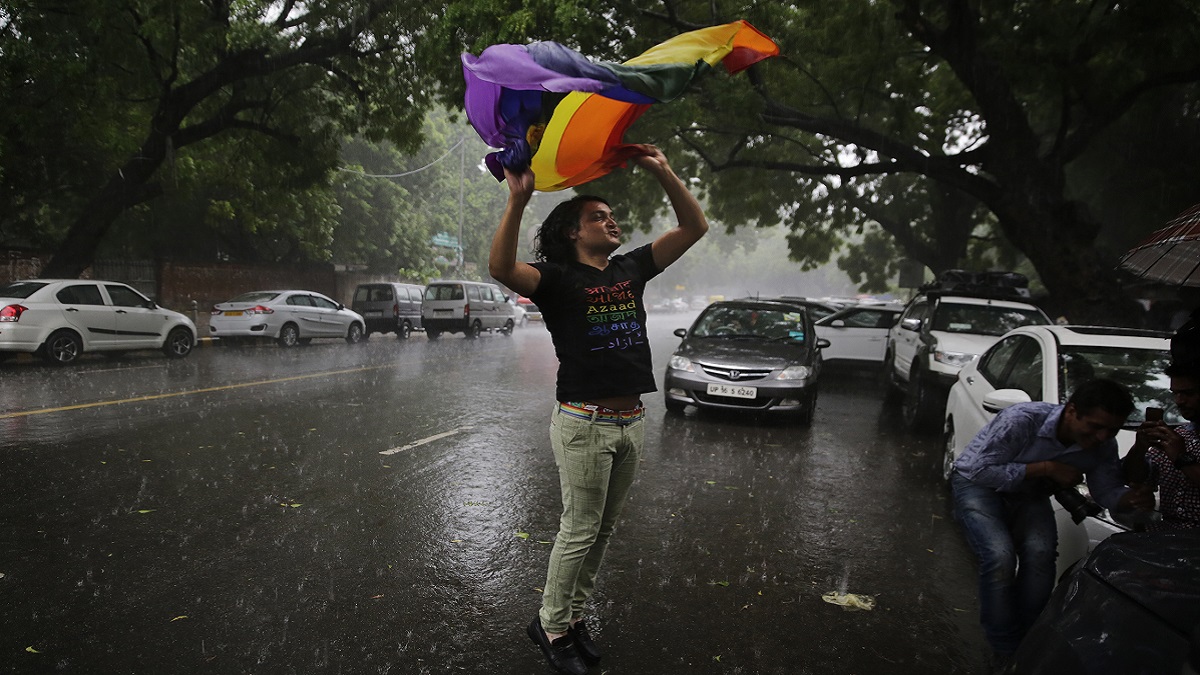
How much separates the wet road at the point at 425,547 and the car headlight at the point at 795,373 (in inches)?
25.9

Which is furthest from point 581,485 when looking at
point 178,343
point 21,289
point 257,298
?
point 257,298

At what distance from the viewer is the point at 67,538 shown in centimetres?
407

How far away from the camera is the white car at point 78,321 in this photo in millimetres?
11164

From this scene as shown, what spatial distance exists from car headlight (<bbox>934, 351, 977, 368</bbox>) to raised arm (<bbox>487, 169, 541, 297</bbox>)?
23.5 feet

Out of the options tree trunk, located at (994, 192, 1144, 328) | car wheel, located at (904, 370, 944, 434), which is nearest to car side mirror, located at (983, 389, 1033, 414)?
car wheel, located at (904, 370, 944, 434)

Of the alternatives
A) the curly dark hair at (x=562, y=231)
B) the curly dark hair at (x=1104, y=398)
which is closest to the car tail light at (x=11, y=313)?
the curly dark hair at (x=562, y=231)

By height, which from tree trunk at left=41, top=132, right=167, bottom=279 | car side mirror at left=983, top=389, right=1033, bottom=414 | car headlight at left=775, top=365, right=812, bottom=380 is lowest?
car headlight at left=775, top=365, right=812, bottom=380

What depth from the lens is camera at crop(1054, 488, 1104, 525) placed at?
260cm

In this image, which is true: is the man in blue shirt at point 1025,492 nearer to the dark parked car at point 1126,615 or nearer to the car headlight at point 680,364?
the dark parked car at point 1126,615

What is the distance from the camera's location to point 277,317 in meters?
16.7

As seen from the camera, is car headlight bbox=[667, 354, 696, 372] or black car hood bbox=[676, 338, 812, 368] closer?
black car hood bbox=[676, 338, 812, 368]

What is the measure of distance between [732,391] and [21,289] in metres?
11.5

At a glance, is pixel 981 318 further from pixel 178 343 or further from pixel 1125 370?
pixel 178 343

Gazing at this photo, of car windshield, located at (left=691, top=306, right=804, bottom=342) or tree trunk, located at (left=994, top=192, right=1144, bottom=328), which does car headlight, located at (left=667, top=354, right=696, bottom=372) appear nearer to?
car windshield, located at (left=691, top=306, right=804, bottom=342)
